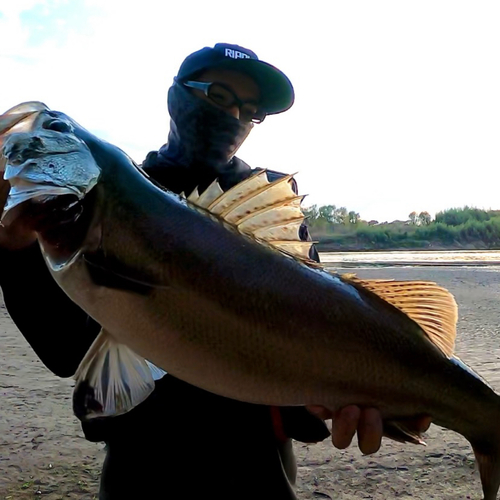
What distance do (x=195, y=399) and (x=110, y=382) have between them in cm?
59

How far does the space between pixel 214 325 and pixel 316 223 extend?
4362cm

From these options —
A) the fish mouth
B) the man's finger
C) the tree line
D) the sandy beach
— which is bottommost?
the tree line

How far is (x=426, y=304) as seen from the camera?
2053 mm

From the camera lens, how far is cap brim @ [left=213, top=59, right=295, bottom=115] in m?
2.68

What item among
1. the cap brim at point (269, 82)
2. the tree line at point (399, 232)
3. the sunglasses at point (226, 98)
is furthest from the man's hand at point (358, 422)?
the tree line at point (399, 232)

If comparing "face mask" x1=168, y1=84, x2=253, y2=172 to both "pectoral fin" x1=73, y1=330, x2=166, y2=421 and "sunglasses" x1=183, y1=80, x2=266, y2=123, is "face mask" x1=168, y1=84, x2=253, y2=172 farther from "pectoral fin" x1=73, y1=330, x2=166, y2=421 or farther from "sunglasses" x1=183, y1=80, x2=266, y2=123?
"pectoral fin" x1=73, y1=330, x2=166, y2=421

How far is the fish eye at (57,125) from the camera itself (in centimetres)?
168

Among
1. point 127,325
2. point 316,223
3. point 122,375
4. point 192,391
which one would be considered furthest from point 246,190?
point 316,223

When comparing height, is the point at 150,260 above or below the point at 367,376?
above

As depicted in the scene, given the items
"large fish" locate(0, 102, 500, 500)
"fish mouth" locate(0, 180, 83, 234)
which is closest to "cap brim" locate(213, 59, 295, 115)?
"large fish" locate(0, 102, 500, 500)

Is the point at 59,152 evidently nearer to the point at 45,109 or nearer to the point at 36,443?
the point at 45,109

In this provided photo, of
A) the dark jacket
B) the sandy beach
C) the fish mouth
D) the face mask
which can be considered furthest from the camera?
the sandy beach

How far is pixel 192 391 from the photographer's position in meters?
2.29

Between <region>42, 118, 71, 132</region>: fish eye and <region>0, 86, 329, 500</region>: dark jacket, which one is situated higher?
<region>42, 118, 71, 132</region>: fish eye
